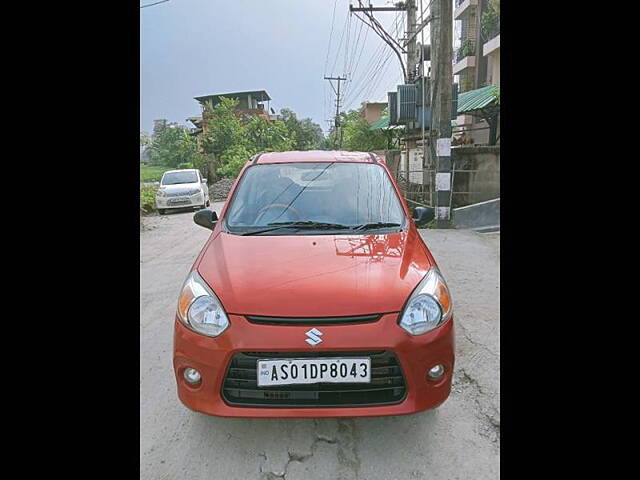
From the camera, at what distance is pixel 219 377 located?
1792 millimetres

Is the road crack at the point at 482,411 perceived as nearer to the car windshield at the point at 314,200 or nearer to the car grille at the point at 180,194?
the car windshield at the point at 314,200

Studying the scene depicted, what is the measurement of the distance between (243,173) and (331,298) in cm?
165

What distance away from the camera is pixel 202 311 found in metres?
1.91

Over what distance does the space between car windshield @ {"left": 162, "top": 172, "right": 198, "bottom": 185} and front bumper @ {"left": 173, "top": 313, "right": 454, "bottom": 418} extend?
37.6 feet

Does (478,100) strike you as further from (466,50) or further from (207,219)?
(466,50)

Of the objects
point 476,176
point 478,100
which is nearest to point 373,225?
point 476,176

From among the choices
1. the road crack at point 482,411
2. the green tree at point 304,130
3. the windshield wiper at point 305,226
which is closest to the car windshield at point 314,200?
the windshield wiper at point 305,226

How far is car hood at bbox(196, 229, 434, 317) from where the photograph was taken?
6.06 feet

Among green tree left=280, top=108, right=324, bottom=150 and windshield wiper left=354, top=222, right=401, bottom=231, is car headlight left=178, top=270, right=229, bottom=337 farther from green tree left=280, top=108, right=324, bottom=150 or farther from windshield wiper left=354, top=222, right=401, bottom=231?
green tree left=280, top=108, right=324, bottom=150

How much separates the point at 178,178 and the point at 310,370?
39.4 feet

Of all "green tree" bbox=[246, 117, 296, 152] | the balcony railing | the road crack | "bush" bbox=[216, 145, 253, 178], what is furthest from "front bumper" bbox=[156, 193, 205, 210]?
the balcony railing
